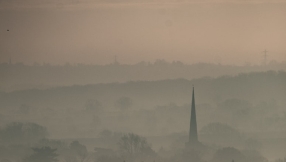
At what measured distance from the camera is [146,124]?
3.37 m

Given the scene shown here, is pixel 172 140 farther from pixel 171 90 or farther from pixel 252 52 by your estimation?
pixel 252 52

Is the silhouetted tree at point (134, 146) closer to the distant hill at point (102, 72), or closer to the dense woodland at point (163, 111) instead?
the dense woodland at point (163, 111)

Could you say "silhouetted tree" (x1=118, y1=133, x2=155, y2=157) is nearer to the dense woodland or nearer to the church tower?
the dense woodland

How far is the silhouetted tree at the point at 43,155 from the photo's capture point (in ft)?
11.0

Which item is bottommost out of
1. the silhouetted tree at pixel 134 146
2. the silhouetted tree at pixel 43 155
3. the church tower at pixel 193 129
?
the silhouetted tree at pixel 43 155

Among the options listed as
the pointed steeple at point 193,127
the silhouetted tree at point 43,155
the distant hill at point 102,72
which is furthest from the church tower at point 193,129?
the silhouetted tree at point 43,155

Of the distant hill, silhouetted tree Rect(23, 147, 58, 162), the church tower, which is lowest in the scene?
silhouetted tree Rect(23, 147, 58, 162)

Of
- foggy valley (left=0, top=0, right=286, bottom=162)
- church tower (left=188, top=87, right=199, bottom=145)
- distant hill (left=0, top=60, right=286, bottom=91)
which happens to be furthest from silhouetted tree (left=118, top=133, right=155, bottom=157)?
distant hill (left=0, top=60, right=286, bottom=91)

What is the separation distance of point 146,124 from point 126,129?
0.56 ft

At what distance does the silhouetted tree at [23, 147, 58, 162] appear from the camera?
3.37 metres

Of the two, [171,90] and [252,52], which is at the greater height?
[252,52]

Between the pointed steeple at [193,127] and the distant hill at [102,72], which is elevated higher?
the distant hill at [102,72]

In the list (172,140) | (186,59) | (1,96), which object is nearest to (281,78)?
(186,59)

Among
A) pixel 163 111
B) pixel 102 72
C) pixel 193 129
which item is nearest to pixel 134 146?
pixel 163 111
